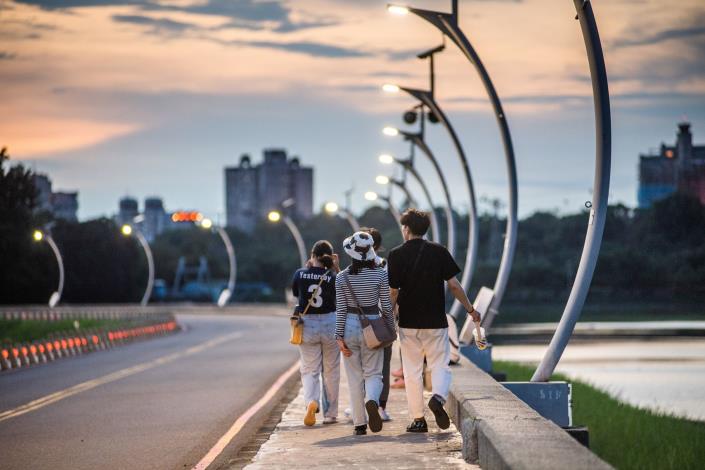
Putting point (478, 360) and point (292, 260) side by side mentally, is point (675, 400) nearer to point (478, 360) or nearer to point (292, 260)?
point (478, 360)

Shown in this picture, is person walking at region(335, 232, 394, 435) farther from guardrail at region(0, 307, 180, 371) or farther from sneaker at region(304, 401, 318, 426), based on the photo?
guardrail at region(0, 307, 180, 371)

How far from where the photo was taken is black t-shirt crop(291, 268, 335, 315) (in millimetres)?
15258

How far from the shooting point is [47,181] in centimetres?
17050

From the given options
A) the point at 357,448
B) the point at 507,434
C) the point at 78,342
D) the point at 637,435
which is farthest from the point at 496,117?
the point at 78,342

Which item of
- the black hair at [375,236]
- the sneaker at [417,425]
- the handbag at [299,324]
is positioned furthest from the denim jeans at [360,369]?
the black hair at [375,236]

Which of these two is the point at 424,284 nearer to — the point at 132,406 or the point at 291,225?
the point at 132,406

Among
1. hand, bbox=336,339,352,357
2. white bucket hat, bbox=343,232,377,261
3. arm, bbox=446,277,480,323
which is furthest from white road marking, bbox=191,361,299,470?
arm, bbox=446,277,480,323

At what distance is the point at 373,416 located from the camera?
13.5m

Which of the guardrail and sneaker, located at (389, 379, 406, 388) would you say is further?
the guardrail

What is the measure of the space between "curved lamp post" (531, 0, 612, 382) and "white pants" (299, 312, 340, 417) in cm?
268

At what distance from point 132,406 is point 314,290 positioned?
488cm

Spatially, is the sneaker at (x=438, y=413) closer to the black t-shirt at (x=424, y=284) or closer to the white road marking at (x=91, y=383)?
the black t-shirt at (x=424, y=284)

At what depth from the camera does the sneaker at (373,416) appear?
44.2 feet

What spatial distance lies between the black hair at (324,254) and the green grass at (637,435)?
4.24 metres
